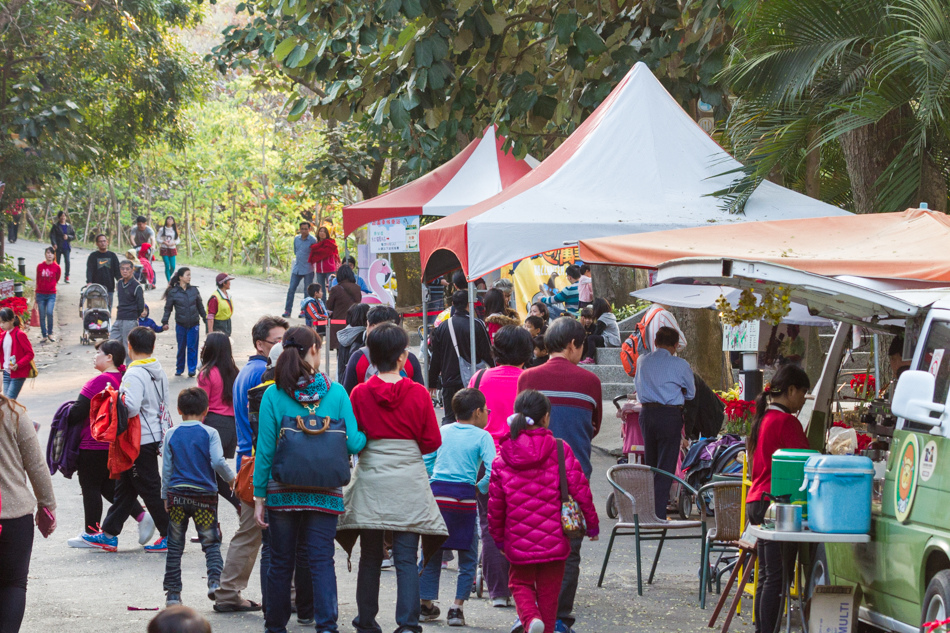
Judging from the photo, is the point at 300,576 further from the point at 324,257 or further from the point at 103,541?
the point at 324,257

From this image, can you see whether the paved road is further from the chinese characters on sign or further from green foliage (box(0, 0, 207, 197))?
green foliage (box(0, 0, 207, 197))

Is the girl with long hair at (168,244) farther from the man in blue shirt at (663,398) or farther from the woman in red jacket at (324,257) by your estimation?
the man in blue shirt at (663,398)

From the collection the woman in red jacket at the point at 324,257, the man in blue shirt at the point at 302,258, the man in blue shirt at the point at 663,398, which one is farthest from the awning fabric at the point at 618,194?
the man in blue shirt at the point at 302,258

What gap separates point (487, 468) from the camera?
6.55 meters

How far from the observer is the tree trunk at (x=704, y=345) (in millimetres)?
13969

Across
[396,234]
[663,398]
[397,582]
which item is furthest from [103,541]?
[396,234]

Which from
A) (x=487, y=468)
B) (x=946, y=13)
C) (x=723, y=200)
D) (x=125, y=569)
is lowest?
(x=125, y=569)

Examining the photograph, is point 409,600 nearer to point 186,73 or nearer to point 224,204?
point 186,73

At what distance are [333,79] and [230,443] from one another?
682 centimetres

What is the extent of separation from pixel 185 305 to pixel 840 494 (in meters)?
13.3

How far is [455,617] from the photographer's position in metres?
6.52

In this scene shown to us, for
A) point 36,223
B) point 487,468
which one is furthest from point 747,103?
point 36,223

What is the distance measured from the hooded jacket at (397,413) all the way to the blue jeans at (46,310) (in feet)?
56.5

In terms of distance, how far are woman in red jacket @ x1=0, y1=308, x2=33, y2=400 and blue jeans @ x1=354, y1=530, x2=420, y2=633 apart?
364 inches
